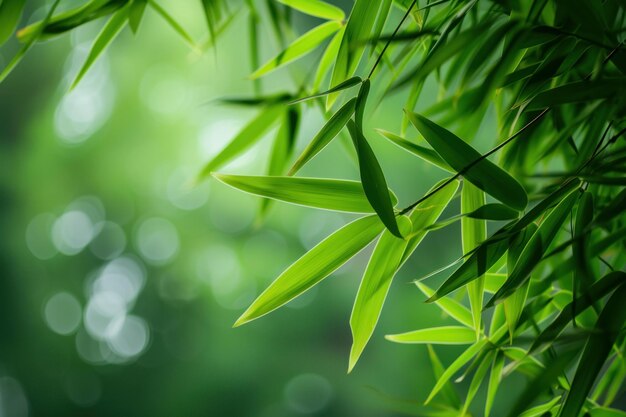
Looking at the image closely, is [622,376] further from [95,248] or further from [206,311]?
[95,248]

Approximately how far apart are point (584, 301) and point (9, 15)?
0.39 metres

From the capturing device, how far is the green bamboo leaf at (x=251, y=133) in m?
0.56

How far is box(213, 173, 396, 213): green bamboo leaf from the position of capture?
1.24 feet

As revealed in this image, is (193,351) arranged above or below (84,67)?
below

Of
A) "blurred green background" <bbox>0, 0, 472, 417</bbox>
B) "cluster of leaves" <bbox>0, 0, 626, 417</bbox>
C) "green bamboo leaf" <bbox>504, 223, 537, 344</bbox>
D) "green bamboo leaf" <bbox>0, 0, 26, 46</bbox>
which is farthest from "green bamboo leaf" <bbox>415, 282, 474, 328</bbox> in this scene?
"blurred green background" <bbox>0, 0, 472, 417</bbox>

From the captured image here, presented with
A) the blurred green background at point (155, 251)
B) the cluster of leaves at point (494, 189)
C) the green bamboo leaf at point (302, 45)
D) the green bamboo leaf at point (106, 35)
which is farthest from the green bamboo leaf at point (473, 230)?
the blurred green background at point (155, 251)

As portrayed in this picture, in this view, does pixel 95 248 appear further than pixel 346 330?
Yes

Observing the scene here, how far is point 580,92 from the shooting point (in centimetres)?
34

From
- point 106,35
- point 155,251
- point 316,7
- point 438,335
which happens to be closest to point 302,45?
point 316,7

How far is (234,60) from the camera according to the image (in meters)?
3.38

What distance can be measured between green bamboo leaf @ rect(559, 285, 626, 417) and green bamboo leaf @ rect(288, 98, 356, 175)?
0.55 ft

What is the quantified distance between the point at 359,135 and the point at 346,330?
285 centimetres

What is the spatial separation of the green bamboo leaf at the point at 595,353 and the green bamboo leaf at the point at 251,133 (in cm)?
32

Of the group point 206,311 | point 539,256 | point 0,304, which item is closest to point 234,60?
point 206,311
